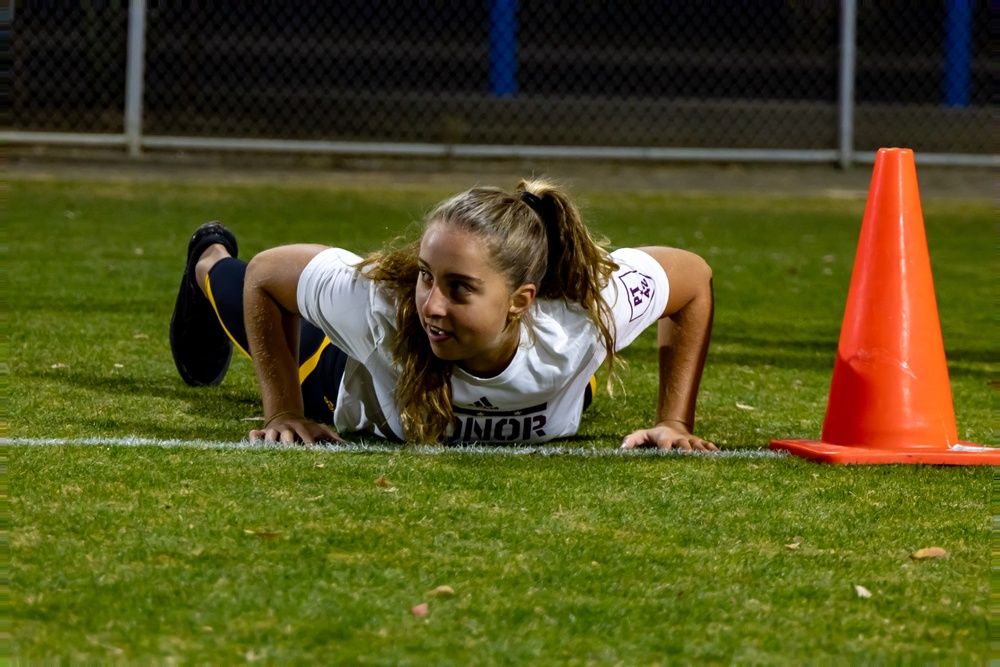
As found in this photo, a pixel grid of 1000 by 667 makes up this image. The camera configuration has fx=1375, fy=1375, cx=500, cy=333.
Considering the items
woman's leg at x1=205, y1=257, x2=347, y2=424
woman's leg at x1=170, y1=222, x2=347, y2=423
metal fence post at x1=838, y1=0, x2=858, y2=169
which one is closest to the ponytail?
woman's leg at x1=205, y1=257, x2=347, y2=424

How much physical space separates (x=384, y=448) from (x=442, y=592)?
3.89 ft

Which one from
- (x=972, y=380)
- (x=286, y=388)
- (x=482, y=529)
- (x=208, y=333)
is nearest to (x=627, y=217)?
(x=972, y=380)

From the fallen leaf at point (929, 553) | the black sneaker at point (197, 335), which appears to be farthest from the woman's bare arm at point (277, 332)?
the fallen leaf at point (929, 553)

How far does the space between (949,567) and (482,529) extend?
0.98 m

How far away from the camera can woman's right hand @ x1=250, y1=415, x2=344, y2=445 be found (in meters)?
3.73

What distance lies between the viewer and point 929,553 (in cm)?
294

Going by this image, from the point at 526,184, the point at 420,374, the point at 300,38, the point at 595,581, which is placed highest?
the point at 300,38

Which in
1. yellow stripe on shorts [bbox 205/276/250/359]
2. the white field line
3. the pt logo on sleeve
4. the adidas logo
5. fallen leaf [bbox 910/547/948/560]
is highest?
the pt logo on sleeve

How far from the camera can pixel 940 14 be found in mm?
14219

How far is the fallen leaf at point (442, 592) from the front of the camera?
256 centimetres

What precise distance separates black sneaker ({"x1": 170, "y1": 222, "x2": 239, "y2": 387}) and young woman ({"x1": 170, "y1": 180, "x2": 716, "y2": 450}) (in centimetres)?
74

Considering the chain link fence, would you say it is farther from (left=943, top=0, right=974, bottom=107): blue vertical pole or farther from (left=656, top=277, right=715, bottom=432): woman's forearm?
(left=656, top=277, right=715, bottom=432): woman's forearm

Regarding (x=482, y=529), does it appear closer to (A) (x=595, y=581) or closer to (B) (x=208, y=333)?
(A) (x=595, y=581)

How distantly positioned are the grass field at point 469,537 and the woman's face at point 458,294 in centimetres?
33
